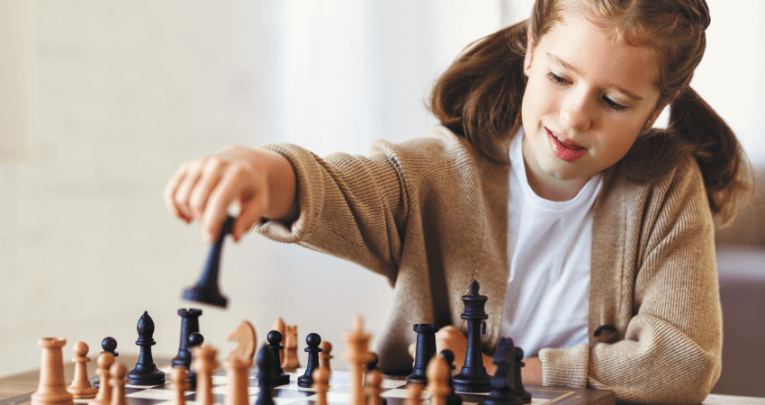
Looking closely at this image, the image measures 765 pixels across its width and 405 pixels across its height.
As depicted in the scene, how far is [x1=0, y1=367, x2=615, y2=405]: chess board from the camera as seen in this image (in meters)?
0.89

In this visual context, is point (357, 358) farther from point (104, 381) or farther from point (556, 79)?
point (556, 79)

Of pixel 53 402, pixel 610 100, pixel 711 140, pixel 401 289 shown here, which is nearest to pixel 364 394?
pixel 53 402

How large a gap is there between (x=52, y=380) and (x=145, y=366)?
0.14 meters

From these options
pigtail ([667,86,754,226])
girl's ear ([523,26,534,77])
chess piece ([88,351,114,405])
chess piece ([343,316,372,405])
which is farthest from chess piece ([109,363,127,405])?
pigtail ([667,86,754,226])

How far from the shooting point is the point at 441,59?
2912mm

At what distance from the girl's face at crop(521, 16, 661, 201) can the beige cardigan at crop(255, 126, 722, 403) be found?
5.7 inches

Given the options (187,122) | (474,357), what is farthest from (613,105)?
(187,122)

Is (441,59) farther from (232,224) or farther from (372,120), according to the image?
(232,224)

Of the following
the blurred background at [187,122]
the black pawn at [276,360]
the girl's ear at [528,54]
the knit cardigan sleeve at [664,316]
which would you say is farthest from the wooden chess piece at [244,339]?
the blurred background at [187,122]

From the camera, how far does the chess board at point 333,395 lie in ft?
2.91

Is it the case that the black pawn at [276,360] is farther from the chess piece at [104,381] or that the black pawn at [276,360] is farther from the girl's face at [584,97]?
the girl's face at [584,97]

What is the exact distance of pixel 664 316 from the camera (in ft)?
3.81

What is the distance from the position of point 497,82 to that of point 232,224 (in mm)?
799

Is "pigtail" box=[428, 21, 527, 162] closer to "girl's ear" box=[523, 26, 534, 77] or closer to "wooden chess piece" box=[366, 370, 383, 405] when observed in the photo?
"girl's ear" box=[523, 26, 534, 77]
